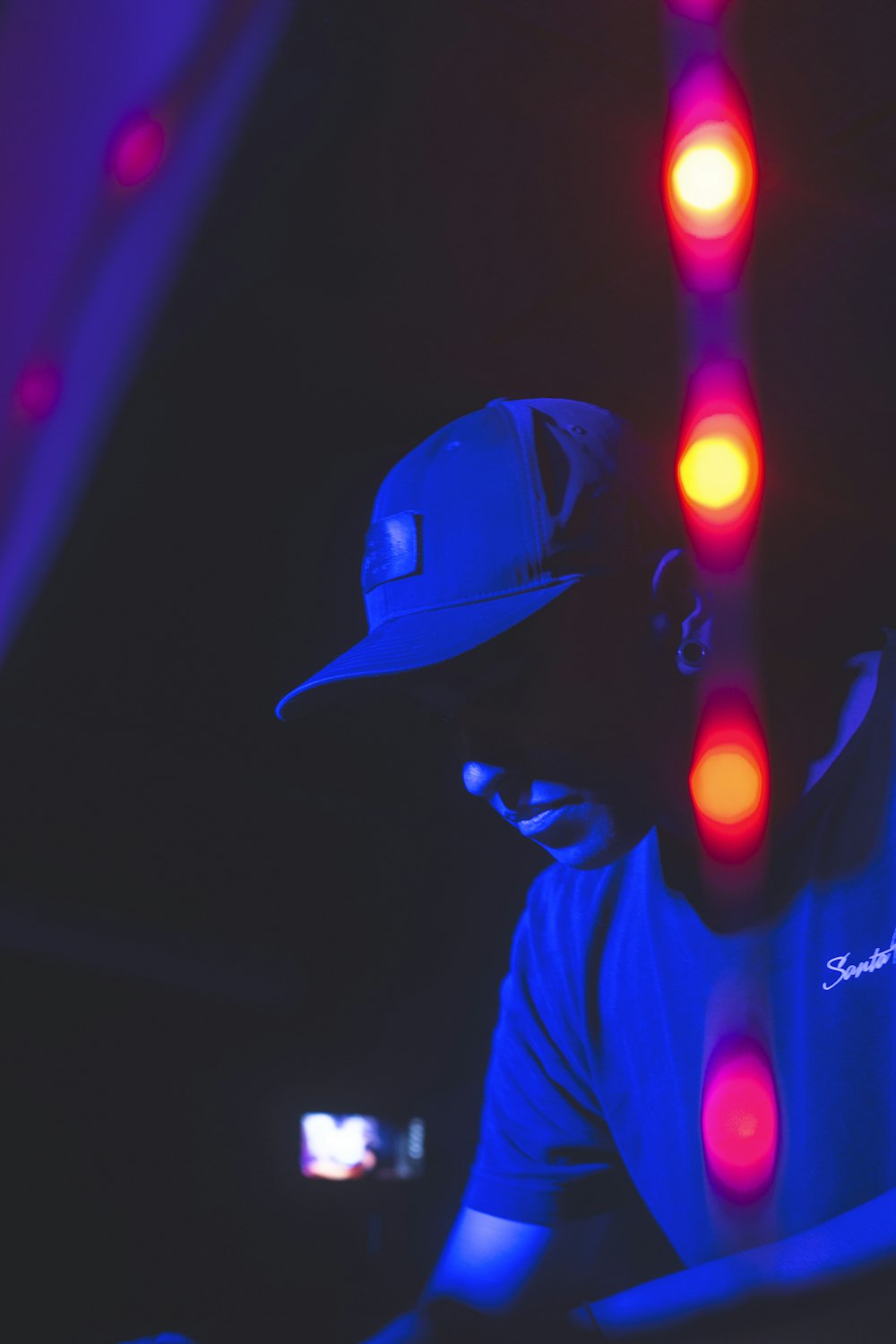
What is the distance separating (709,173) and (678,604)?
2.10 ft

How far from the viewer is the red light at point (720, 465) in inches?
45.9

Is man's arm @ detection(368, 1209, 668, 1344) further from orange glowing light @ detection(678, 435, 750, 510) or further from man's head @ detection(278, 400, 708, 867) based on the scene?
orange glowing light @ detection(678, 435, 750, 510)

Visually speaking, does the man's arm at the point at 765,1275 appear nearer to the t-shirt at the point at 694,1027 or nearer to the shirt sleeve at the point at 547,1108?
the t-shirt at the point at 694,1027

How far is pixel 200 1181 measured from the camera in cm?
251

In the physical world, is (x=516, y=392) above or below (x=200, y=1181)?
above

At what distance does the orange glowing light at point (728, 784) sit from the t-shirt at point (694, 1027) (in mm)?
55

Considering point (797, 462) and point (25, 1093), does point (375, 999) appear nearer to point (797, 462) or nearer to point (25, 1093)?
point (25, 1093)

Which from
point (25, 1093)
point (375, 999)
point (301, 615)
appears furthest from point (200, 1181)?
point (301, 615)

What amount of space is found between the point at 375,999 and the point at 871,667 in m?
1.29

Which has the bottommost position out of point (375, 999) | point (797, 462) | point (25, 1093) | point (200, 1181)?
point (200, 1181)

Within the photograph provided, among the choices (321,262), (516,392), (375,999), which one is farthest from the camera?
(375,999)

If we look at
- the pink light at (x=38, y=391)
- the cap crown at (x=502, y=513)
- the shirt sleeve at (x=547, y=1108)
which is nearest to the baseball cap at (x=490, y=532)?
the cap crown at (x=502, y=513)

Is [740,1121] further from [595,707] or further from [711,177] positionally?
[711,177]

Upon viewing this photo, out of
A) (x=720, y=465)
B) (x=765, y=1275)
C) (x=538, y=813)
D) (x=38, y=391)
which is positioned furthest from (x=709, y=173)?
(x=765, y=1275)
